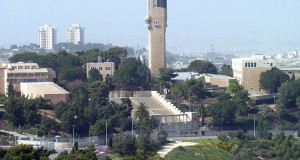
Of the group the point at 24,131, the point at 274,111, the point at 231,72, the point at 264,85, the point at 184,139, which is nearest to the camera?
the point at 24,131

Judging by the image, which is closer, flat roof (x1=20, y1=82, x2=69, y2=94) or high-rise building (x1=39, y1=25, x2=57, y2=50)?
flat roof (x1=20, y1=82, x2=69, y2=94)

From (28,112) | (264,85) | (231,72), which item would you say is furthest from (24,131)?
(231,72)

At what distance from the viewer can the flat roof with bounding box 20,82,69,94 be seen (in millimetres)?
42800

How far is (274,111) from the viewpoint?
4647 cm

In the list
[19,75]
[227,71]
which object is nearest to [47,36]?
[227,71]

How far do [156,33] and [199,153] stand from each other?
48.8 ft

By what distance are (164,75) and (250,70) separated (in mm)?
5378

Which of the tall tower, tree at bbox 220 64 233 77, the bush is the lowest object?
the bush

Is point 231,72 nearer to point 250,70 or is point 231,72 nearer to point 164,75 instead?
point 250,70

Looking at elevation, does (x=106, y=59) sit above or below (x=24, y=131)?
above

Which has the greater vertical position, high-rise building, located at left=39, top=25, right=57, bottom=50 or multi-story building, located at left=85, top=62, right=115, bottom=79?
high-rise building, located at left=39, top=25, right=57, bottom=50

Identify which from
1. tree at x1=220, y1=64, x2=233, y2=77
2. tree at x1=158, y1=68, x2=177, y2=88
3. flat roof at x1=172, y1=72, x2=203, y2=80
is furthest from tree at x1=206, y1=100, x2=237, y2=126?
tree at x1=220, y1=64, x2=233, y2=77

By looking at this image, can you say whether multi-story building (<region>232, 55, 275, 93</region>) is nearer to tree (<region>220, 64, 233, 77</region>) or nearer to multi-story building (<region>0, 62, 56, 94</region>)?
tree (<region>220, 64, 233, 77</region>)

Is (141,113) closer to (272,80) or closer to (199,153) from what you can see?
(199,153)
